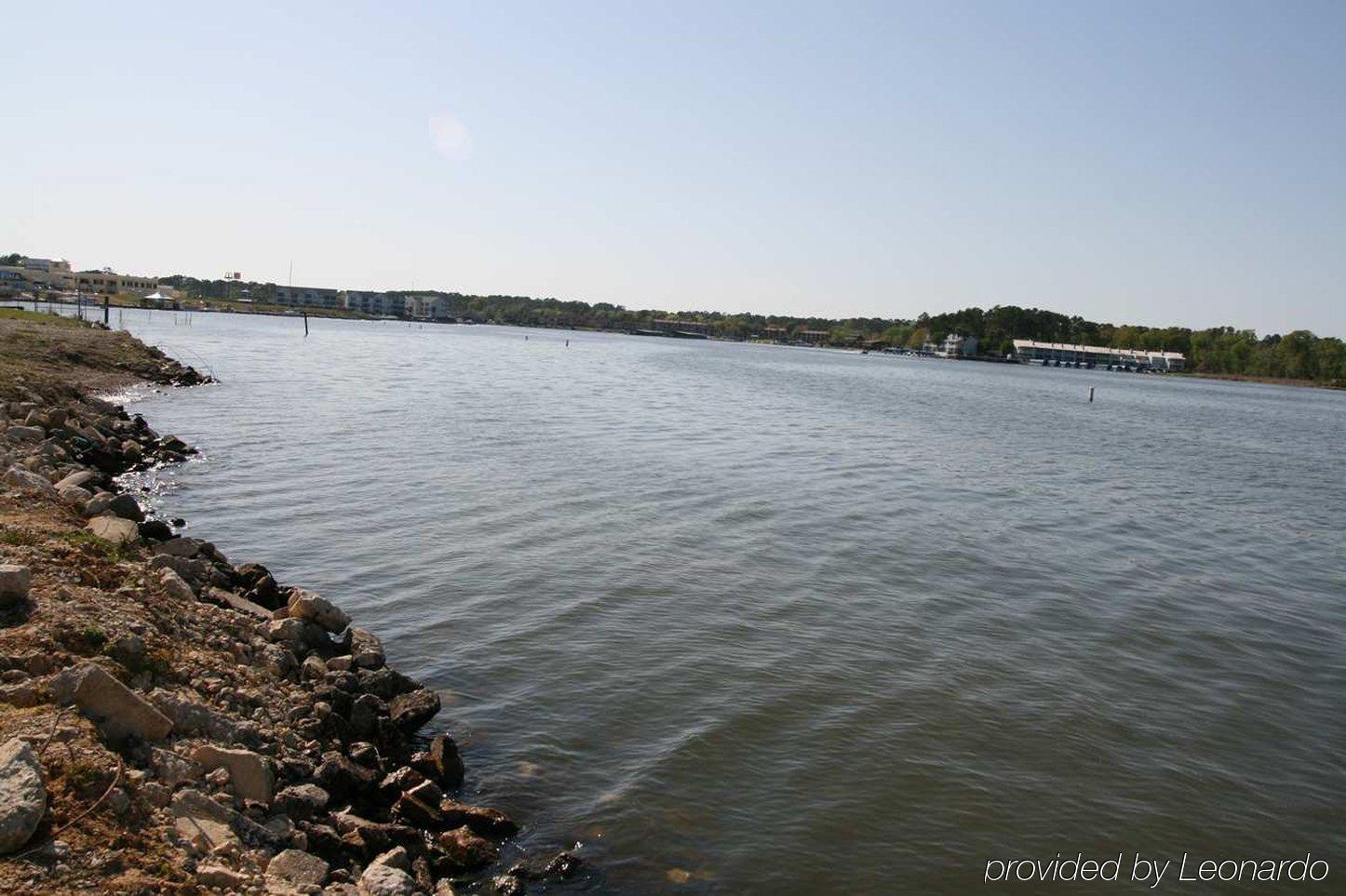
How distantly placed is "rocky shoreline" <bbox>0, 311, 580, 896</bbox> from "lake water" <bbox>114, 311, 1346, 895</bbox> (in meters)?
1.04

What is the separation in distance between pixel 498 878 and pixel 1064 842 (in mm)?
5813

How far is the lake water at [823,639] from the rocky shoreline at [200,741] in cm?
104

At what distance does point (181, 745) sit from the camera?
7.21 metres

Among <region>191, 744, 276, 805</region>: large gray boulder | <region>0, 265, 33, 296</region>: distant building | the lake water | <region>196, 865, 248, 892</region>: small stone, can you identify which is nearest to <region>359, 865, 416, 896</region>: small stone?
<region>196, 865, 248, 892</region>: small stone

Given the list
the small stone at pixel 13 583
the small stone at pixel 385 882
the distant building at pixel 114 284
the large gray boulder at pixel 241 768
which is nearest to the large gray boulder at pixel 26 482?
the small stone at pixel 13 583

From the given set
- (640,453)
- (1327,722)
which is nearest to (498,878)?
(1327,722)

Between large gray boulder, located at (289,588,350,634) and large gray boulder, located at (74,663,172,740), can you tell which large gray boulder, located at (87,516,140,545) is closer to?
large gray boulder, located at (289,588,350,634)

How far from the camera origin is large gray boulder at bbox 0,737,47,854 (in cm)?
514

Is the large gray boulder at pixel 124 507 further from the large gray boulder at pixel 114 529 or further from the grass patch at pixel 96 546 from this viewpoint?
the grass patch at pixel 96 546

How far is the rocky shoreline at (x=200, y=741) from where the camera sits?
573 cm

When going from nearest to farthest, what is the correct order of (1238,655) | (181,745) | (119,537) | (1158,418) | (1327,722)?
(181,745) < (119,537) < (1327,722) < (1238,655) < (1158,418)

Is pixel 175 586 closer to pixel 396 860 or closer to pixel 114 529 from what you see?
pixel 114 529

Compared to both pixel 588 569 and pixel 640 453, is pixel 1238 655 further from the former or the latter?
pixel 640 453

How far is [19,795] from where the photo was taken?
527 centimetres
